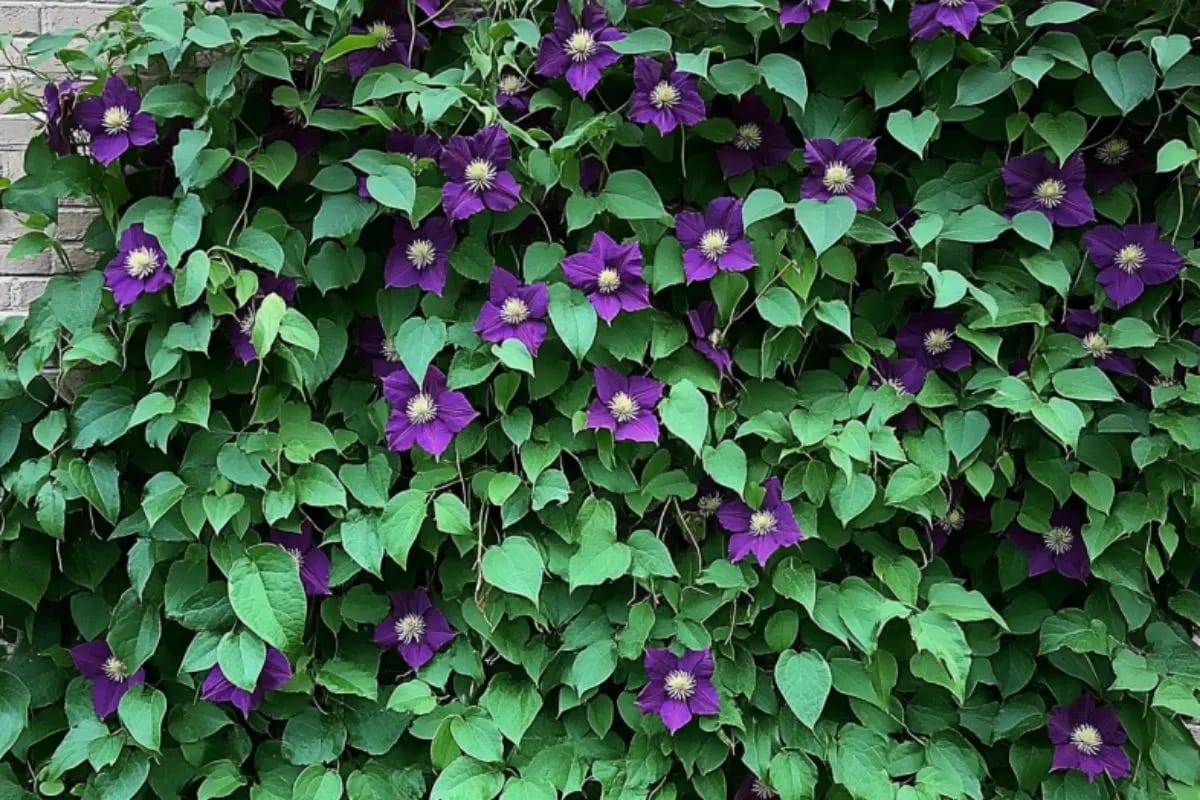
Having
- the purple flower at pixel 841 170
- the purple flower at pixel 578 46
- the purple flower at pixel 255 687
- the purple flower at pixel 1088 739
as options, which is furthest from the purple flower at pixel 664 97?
the purple flower at pixel 1088 739

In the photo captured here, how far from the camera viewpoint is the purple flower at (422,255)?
1.44m

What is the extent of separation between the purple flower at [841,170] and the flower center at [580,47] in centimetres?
34

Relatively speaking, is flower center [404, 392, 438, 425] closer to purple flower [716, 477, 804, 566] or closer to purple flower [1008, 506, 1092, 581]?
purple flower [716, 477, 804, 566]

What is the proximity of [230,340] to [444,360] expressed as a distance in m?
0.31

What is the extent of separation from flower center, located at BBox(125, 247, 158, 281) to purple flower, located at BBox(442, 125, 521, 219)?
42cm

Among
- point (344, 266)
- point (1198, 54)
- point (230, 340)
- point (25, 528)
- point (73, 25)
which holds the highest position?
point (1198, 54)

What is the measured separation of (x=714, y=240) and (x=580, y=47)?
0.34 meters

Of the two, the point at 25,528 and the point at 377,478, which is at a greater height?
the point at 377,478

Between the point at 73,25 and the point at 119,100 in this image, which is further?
the point at 73,25

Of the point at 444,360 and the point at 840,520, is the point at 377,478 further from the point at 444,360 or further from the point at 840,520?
the point at 840,520

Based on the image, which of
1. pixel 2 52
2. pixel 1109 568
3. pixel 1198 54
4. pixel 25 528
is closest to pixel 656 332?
pixel 1109 568

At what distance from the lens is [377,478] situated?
4.70 ft

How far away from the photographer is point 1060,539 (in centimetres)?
148

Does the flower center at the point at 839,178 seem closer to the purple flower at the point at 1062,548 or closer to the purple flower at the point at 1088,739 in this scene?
the purple flower at the point at 1062,548
